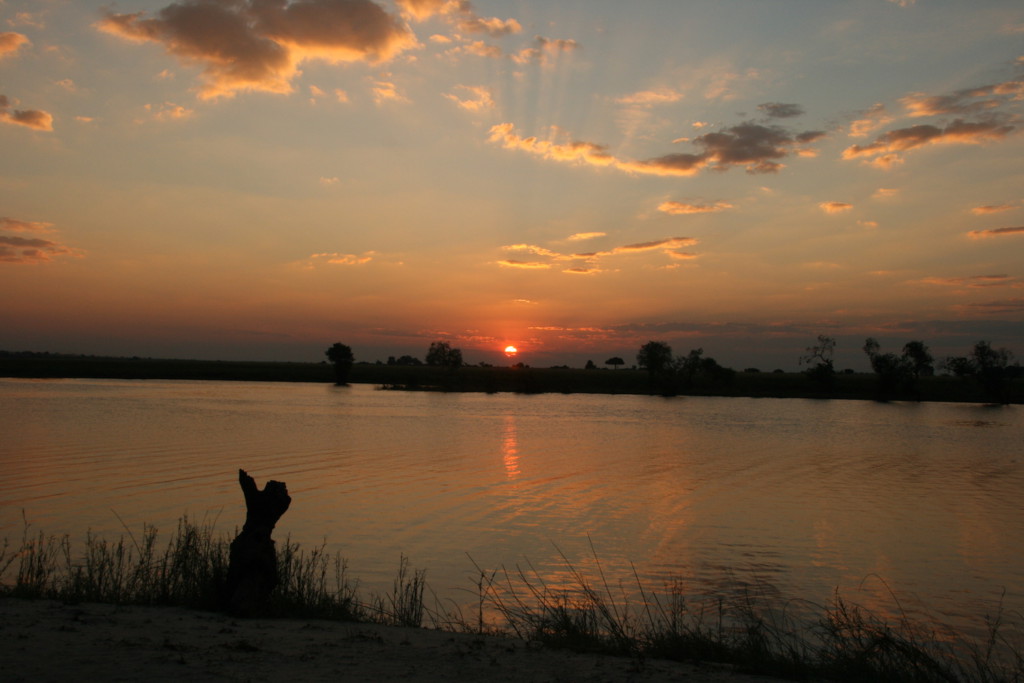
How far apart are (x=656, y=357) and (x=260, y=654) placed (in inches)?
4213

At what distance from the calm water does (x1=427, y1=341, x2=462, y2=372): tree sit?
261 feet

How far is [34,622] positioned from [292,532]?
7.83 m

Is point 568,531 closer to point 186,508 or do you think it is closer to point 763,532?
point 763,532

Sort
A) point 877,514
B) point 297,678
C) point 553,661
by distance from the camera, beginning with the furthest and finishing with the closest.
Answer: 1. point 877,514
2. point 553,661
3. point 297,678

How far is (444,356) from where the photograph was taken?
12444 centimetres

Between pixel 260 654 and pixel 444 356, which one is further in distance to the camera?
pixel 444 356

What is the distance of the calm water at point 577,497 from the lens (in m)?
13.6

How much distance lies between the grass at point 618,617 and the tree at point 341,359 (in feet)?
343

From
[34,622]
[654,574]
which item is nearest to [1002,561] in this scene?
[654,574]

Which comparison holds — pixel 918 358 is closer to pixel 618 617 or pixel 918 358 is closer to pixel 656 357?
pixel 656 357

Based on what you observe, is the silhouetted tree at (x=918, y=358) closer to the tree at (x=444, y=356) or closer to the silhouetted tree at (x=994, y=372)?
the silhouetted tree at (x=994, y=372)

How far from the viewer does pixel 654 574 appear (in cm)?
1309

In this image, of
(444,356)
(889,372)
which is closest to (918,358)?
(889,372)

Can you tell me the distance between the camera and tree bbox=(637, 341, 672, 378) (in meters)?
111
